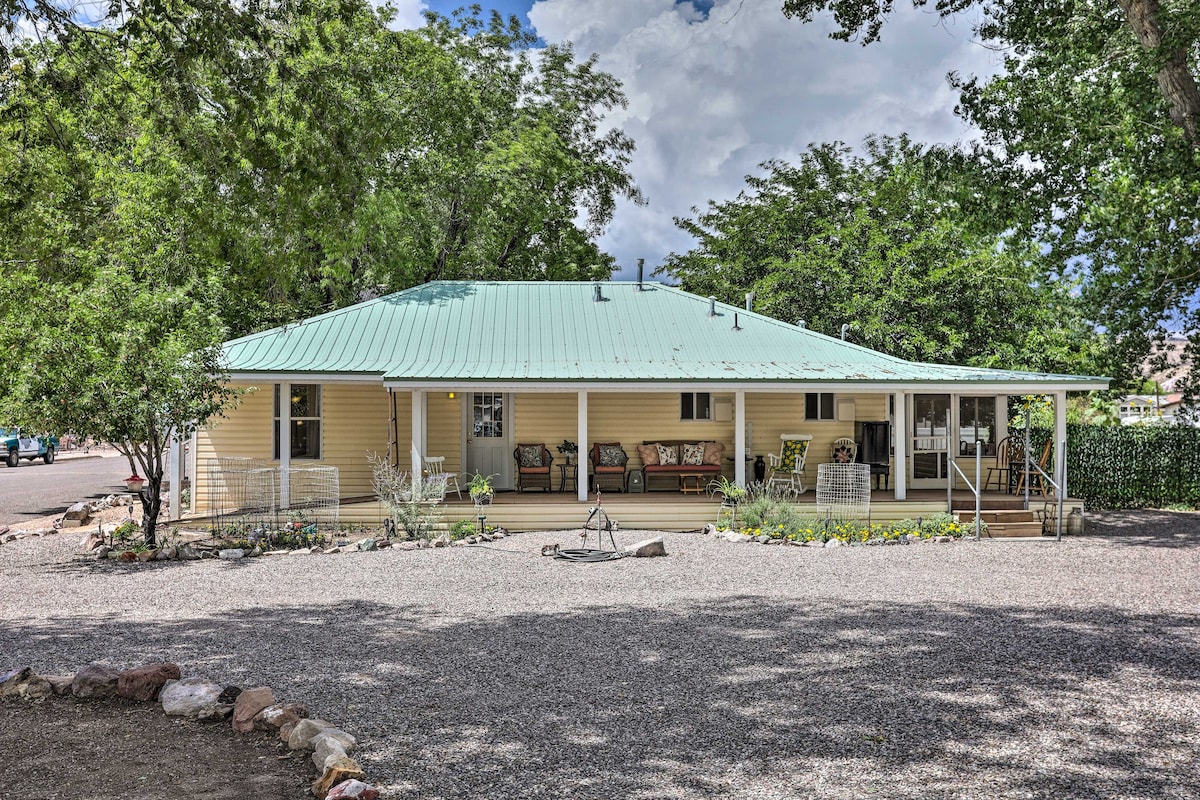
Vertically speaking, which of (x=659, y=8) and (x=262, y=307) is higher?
(x=659, y=8)

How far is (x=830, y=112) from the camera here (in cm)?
2673

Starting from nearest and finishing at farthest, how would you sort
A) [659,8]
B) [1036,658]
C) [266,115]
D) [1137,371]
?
[1036,658]
[266,115]
[659,8]
[1137,371]

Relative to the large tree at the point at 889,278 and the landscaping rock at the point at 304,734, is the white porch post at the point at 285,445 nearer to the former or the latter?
the landscaping rock at the point at 304,734

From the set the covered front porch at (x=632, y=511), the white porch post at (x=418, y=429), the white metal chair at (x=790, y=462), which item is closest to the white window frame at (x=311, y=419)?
the covered front porch at (x=632, y=511)

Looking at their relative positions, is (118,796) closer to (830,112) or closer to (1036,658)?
(1036,658)

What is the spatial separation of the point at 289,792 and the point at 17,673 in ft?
9.75

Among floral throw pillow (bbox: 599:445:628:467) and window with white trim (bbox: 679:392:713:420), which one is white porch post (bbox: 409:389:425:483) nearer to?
floral throw pillow (bbox: 599:445:628:467)

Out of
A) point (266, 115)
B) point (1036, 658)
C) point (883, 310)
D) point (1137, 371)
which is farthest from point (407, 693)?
point (883, 310)

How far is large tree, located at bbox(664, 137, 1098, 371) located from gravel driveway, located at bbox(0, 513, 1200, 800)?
955 centimetres

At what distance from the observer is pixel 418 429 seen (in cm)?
1512

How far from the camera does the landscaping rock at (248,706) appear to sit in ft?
16.9

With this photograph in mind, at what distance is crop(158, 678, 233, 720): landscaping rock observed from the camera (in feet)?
17.6

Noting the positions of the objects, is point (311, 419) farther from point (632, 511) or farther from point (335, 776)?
point (335, 776)

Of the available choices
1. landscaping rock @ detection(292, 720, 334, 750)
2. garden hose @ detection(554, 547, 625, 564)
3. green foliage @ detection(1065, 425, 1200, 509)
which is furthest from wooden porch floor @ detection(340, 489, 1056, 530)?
landscaping rock @ detection(292, 720, 334, 750)
